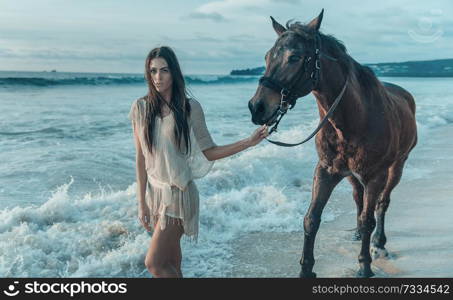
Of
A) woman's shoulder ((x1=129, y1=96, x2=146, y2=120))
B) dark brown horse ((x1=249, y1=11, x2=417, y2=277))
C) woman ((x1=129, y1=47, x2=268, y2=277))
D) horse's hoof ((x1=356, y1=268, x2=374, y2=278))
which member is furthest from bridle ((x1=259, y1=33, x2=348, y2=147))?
horse's hoof ((x1=356, y1=268, x2=374, y2=278))

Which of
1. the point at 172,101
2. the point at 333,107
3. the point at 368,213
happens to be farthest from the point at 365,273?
the point at 172,101

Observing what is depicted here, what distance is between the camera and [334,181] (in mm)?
3764

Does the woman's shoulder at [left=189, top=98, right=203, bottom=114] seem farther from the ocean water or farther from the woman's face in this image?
the ocean water

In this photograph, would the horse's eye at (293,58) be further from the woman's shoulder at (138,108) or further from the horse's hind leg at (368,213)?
the horse's hind leg at (368,213)

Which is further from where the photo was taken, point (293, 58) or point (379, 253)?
point (379, 253)

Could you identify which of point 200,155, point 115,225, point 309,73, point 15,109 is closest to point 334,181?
point 309,73

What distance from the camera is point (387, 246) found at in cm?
487

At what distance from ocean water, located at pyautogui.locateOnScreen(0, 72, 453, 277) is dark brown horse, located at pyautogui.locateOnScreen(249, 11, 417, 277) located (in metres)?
0.72

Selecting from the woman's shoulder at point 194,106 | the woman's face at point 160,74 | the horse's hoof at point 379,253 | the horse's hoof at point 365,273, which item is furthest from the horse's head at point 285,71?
the horse's hoof at point 379,253

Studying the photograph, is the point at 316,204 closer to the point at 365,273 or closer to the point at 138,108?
the point at 365,273

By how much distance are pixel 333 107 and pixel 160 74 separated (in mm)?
1343

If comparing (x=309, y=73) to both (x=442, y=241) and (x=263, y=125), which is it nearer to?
(x=263, y=125)

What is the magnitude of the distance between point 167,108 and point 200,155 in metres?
0.37

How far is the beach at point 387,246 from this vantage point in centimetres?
427
